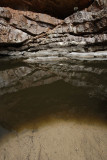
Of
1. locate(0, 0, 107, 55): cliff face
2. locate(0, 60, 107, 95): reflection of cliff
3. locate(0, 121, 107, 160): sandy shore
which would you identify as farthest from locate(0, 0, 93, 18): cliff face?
locate(0, 121, 107, 160): sandy shore

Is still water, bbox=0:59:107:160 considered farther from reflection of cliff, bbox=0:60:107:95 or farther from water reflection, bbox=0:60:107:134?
reflection of cliff, bbox=0:60:107:95

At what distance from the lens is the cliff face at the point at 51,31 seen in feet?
30.7

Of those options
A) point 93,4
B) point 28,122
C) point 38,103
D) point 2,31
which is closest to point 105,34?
point 93,4

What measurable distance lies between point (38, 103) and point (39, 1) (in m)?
10.4

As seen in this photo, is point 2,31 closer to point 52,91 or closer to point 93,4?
point 93,4

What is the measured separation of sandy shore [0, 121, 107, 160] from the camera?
129 centimetres

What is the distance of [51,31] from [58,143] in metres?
10.3

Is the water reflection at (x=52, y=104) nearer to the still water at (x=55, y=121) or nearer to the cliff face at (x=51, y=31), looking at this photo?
the still water at (x=55, y=121)

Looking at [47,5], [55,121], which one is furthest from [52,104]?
[47,5]

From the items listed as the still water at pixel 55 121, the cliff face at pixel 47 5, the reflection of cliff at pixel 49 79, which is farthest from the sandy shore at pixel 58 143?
the cliff face at pixel 47 5

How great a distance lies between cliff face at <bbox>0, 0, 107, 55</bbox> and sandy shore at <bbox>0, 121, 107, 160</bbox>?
29.0 feet

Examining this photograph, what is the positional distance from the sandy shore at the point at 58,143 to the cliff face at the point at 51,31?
29.0 ft

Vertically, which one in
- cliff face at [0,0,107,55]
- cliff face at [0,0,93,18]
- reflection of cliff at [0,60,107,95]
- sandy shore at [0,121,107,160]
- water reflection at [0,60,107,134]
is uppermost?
cliff face at [0,0,93,18]

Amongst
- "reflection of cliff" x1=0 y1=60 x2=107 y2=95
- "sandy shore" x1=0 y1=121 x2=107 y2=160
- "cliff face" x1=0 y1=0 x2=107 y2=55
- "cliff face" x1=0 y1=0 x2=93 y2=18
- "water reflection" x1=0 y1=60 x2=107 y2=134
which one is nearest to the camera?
"sandy shore" x1=0 y1=121 x2=107 y2=160
